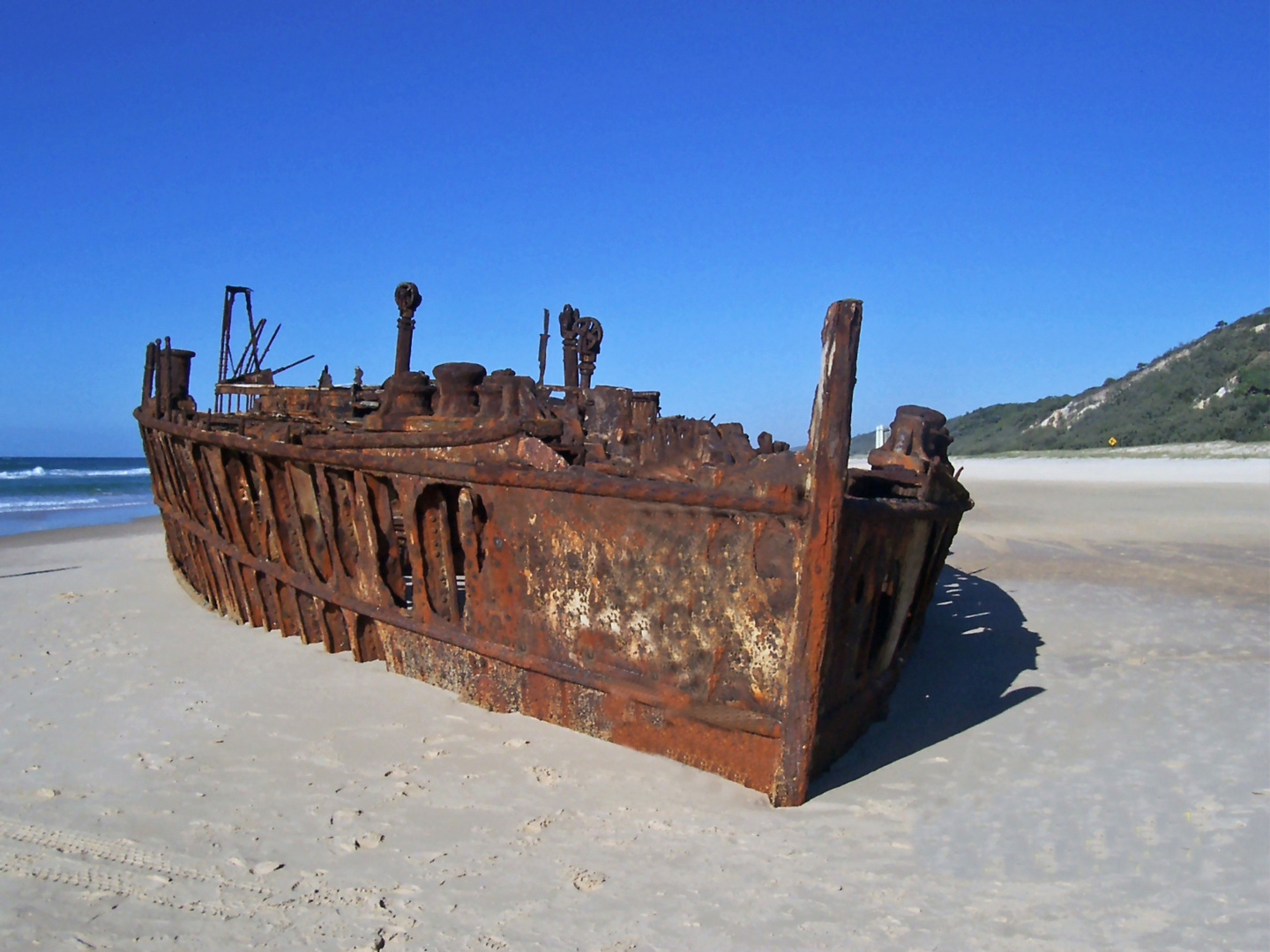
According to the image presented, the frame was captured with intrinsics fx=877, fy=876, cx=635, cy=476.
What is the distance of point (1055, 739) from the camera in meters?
4.42

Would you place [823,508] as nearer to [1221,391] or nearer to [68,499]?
[68,499]

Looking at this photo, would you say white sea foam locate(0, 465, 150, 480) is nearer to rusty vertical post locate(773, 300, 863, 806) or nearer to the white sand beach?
the white sand beach

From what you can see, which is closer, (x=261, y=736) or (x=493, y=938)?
(x=493, y=938)

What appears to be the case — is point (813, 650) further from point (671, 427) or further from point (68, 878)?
point (68, 878)

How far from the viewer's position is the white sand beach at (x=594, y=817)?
8.96ft

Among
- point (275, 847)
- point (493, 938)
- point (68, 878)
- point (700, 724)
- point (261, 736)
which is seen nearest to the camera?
point (493, 938)

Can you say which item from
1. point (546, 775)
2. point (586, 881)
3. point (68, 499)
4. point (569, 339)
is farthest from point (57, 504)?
point (586, 881)

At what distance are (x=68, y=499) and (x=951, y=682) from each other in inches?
Result: 1267

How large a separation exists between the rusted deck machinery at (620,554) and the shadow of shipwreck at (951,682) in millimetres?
155

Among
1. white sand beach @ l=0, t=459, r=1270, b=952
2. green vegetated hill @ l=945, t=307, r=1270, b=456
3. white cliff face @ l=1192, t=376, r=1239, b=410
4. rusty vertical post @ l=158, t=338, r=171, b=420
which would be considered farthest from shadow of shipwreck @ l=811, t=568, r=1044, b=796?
white cliff face @ l=1192, t=376, r=1239, b=410

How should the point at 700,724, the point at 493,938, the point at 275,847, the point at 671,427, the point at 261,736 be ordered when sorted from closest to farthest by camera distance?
the point at 493,938 → the point at 275,847 → the point at 700,724 → the point at 261,736 → the point at 671,427

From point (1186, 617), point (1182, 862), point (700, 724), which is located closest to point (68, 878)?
point (700, 724)

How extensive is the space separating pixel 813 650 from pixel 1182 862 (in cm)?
148

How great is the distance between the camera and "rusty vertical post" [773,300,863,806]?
3215mm
